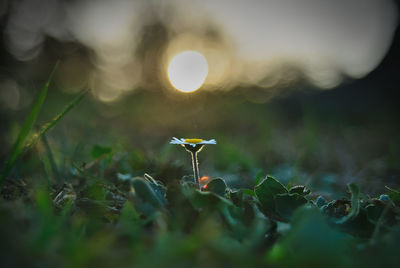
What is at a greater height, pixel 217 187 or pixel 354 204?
pixel 217 187

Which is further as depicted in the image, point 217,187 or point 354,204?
point 217,187

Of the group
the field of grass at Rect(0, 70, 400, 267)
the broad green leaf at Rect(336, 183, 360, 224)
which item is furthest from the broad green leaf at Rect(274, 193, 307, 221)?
the broad green leaf at Rect(336, 183, 360, 224)

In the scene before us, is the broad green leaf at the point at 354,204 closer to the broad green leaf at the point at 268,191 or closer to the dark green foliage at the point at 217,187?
the broad green leaf at the point at 268,191

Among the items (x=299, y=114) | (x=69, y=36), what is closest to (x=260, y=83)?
(x=299, y=114)

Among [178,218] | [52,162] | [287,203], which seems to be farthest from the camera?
[52,162]

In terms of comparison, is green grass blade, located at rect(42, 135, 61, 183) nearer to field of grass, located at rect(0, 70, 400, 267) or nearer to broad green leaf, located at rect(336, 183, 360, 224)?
field of grass, located at rect(0, 70, 400, 267)

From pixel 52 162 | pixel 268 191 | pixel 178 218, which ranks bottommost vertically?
pixel 178 218

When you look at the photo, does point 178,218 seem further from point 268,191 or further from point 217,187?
point 268,191

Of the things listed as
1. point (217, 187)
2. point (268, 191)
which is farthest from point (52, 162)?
point (268, 191)

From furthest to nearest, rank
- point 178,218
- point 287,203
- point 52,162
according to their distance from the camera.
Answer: point 52,162
point 287,203
point 178,218

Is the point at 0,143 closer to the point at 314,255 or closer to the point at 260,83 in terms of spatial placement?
the point at 314,255
